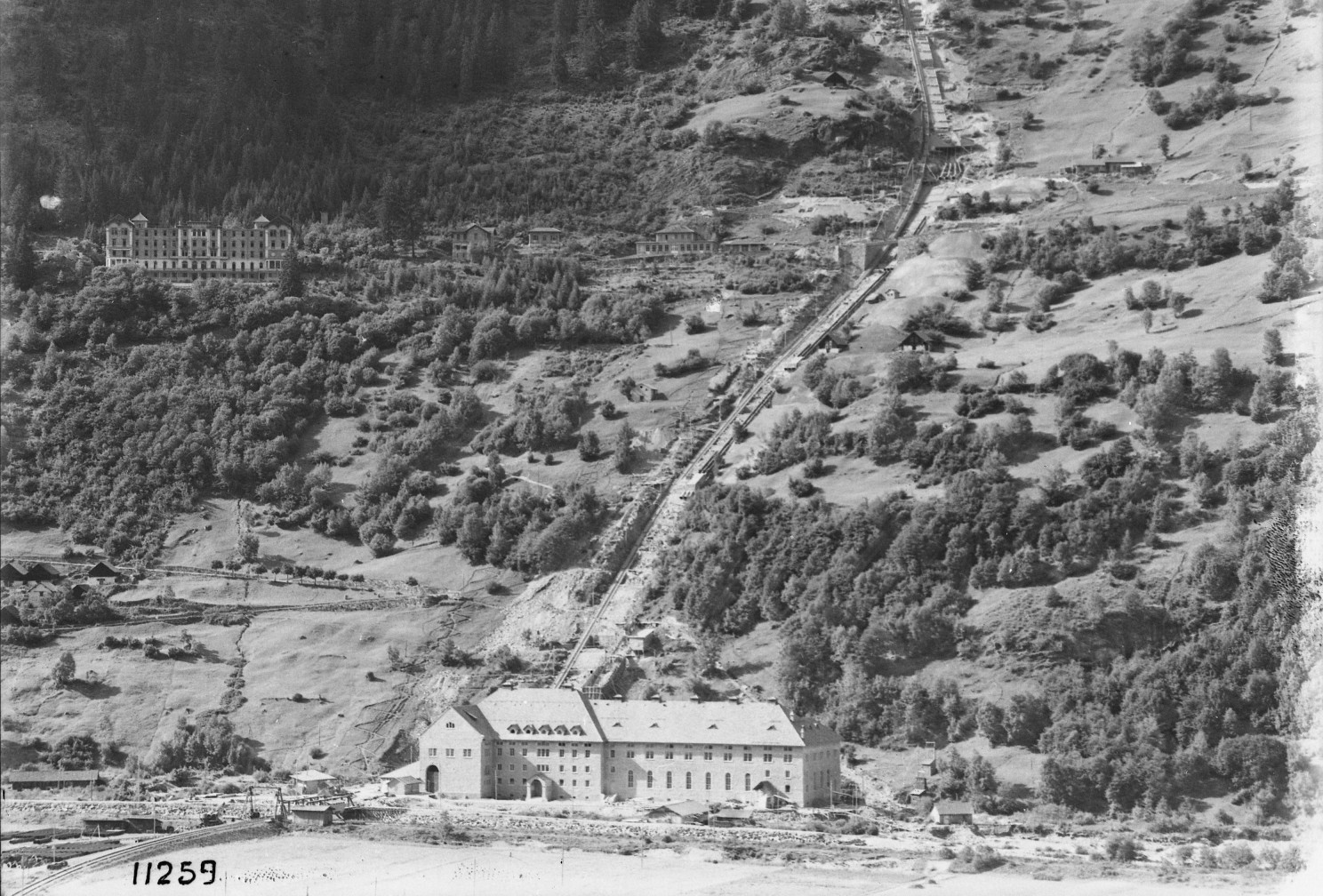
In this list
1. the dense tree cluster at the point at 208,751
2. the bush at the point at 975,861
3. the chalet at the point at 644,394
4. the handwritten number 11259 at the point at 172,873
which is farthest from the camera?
the chalet at the point at 644,394

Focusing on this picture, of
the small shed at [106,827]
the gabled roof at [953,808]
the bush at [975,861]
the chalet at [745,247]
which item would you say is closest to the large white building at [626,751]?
the gabled roof at [953,808]

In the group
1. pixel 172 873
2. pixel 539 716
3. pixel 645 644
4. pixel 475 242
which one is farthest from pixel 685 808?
pixel 475 242

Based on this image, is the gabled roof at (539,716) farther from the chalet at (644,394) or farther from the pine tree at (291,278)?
the pine tree at (291,278)

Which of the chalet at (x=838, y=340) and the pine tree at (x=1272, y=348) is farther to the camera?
the chalet at (x=838, y=340)

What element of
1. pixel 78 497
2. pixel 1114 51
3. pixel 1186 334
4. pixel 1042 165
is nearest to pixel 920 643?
pixel 1186 334

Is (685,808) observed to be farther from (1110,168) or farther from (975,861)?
(1110,168)

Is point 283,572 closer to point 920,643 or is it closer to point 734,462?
point 734,462

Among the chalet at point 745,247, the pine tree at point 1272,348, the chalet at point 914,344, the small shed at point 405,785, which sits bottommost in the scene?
the small shed at point 405,785
